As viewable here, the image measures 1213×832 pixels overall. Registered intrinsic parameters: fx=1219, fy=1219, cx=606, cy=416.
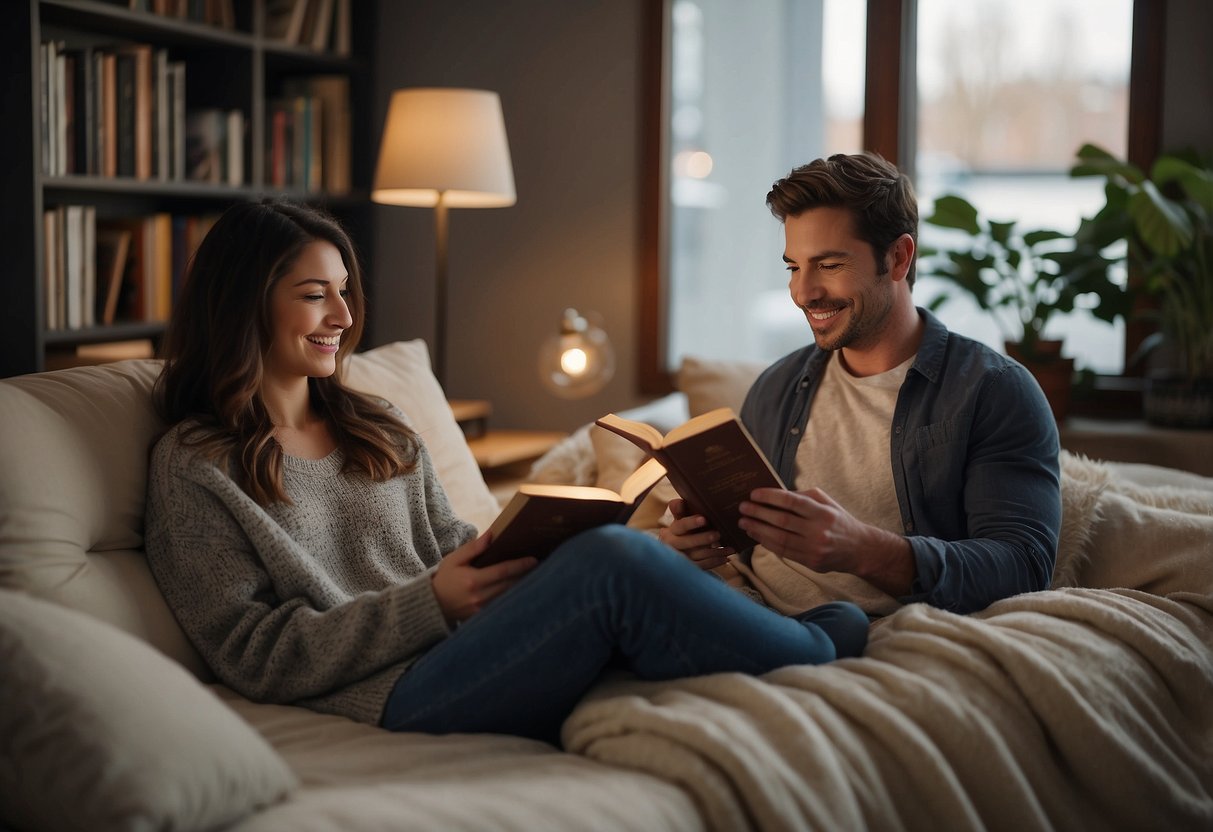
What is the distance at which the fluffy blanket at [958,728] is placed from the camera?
1351mm

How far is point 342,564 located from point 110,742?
63 cm

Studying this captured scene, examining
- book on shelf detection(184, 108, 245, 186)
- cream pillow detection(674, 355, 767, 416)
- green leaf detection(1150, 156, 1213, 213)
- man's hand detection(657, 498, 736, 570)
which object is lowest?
man's hand detection(657, 498, 736, 570)

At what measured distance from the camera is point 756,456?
1589 mm

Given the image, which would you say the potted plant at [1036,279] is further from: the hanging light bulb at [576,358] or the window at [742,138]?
the hanging light bulb at [576,358]

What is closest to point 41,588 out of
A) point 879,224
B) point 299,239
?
point 299,239

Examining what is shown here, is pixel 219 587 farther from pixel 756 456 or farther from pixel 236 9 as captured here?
pixel 236 9

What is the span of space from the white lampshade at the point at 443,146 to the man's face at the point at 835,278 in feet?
4.30

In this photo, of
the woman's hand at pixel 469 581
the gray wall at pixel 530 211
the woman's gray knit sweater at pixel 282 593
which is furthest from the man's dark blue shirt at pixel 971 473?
the gray wall at pixel 530 211

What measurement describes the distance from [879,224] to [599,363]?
123cm

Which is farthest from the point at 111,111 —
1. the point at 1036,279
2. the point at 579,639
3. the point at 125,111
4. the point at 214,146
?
the point at 1036,279

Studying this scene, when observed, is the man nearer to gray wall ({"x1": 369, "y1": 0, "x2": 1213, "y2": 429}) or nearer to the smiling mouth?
the smiling mouth

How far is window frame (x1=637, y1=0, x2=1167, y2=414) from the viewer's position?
308cm

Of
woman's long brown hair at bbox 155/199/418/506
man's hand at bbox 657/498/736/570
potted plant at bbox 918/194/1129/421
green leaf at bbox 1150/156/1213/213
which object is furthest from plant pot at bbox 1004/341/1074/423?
woman's long brown hair at bbox 155/199/418/506

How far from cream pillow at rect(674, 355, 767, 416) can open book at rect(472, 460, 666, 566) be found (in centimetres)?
101
